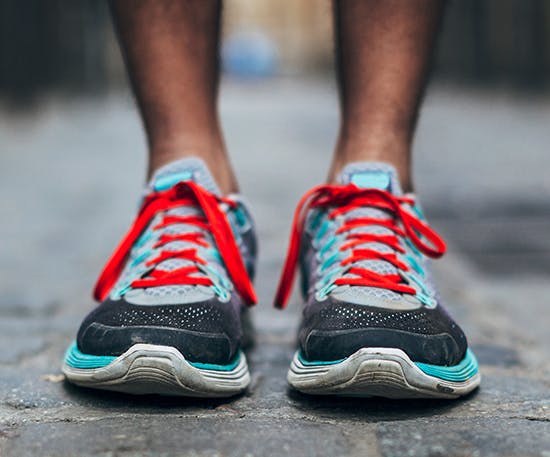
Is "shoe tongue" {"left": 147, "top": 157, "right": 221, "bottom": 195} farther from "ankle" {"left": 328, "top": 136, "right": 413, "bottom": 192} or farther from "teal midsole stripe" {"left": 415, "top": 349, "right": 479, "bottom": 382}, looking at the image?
"teal midsole stripe" {"left": 415, "top": 349, "right": 479, "bottom": 382}

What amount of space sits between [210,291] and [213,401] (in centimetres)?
14

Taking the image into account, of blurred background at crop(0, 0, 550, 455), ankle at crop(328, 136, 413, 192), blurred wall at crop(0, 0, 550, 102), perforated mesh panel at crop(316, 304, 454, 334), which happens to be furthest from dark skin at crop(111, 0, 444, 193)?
blurred wall at crop(0, 0, 550, 102)

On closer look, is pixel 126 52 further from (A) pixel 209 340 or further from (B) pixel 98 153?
(B) pixel 98 153

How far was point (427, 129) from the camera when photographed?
6039mm

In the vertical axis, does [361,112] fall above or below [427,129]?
above

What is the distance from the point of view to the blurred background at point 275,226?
98 centimetres

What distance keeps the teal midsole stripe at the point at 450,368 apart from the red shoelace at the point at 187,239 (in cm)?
16

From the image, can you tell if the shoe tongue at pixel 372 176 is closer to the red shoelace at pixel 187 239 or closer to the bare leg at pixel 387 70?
the bare leg at pixel 387 70

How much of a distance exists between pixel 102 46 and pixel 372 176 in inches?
477

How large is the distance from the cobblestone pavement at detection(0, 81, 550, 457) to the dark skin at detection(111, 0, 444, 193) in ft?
1.08

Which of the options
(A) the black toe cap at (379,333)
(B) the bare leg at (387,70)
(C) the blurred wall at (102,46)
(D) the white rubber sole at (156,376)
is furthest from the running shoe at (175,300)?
(C) the blurred wall at (102,46)

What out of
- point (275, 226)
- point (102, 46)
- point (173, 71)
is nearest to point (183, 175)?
point (173, 71)

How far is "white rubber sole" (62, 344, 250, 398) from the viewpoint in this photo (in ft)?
3.11

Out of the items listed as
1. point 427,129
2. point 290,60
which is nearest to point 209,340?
point 427,129
